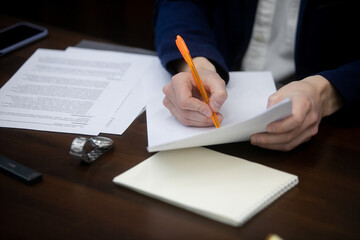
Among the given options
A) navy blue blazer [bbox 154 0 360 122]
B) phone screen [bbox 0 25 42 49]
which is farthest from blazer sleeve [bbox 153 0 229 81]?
phone screen [bbox 0 25 42 49]

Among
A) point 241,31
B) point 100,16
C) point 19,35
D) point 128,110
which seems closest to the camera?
point 128,110

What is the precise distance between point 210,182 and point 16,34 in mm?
767

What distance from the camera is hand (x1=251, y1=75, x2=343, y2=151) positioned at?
613 millimetres

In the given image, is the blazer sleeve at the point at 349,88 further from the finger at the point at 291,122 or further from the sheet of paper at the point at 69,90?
the sheet of paper at the point at 69,90

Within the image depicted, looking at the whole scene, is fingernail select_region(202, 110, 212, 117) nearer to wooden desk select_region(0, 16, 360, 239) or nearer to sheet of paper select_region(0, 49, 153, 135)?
wooden desk select_region(0, 16, 360, 239)

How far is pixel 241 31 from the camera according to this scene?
118cm

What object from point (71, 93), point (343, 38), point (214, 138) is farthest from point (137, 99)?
point (343, 38)

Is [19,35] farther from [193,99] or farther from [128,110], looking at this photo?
[193,99]

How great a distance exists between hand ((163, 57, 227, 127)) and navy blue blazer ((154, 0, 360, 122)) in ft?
0.43

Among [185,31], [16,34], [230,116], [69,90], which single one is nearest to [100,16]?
[16,34]

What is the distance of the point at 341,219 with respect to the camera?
0.53 meters

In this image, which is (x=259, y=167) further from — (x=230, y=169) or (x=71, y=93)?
(x=71, y=93)

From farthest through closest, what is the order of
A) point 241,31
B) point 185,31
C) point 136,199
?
point 241,31, point 185,31, point 136,199

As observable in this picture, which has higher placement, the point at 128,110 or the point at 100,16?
the point at 128,110
